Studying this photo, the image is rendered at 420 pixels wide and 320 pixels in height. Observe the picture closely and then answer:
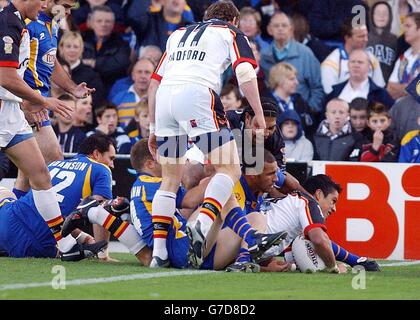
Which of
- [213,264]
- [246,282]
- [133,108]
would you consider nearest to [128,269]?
[213,264]

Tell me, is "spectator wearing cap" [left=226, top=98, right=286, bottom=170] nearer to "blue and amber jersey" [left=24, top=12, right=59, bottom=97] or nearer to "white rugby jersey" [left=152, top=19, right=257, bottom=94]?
"white rugby jersey" [left=152, top=19, right=257, bottom=94]

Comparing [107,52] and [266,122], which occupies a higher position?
[107,52]

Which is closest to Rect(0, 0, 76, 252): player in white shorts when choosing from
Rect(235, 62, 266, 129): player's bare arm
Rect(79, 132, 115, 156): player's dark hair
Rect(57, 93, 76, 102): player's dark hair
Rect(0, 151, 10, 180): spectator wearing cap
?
Rect(79, 132, 115, 156): player's dark hair

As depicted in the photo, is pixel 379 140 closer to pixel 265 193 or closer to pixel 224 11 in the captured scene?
pixel 265 193

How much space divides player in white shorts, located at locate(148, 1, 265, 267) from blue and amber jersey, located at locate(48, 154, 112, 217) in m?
1.03

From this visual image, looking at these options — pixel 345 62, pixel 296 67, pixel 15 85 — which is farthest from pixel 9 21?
pixel 345 62

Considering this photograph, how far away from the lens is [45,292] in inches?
265

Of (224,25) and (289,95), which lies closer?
(224,25)

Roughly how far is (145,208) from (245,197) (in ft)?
2.69

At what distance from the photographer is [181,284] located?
7.40 meters

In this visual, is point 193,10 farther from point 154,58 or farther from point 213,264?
point 213,264
